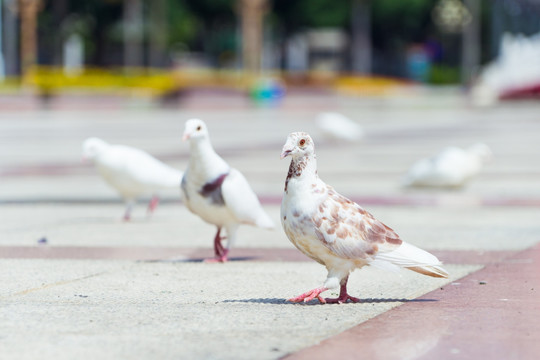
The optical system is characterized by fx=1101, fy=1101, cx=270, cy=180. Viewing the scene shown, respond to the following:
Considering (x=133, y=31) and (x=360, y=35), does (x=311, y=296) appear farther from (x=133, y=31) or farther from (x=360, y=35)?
(x=360, y=35)

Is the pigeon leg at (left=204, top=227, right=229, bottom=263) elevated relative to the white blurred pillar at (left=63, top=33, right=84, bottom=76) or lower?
elevated

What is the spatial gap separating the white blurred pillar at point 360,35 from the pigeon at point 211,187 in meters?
70.0

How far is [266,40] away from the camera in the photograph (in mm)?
86250

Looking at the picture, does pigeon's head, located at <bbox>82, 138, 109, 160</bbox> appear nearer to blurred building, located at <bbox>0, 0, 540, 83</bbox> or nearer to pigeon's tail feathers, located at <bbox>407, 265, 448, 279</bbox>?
pigeon's tail feathers, located at <bbox>407, 265, 448, 279</bbox>

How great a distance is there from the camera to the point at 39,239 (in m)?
9.39

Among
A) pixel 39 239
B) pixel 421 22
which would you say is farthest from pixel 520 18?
pixel 39 239

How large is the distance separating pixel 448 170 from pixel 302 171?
772cm

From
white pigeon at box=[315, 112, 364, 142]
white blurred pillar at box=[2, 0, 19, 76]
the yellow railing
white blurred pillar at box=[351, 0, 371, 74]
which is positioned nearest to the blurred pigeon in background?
the yellow railing

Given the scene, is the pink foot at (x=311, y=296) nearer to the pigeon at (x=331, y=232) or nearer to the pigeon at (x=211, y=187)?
the pigeon at (x=331, y=232)

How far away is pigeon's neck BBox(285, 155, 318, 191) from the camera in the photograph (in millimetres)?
6250

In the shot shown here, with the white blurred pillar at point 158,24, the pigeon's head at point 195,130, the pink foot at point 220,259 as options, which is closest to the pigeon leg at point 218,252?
the pink foot at point 220,259

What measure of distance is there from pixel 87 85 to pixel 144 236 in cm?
4286

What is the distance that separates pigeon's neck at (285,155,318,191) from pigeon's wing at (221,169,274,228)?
5.15ft

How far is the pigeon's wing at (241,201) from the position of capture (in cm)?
780
